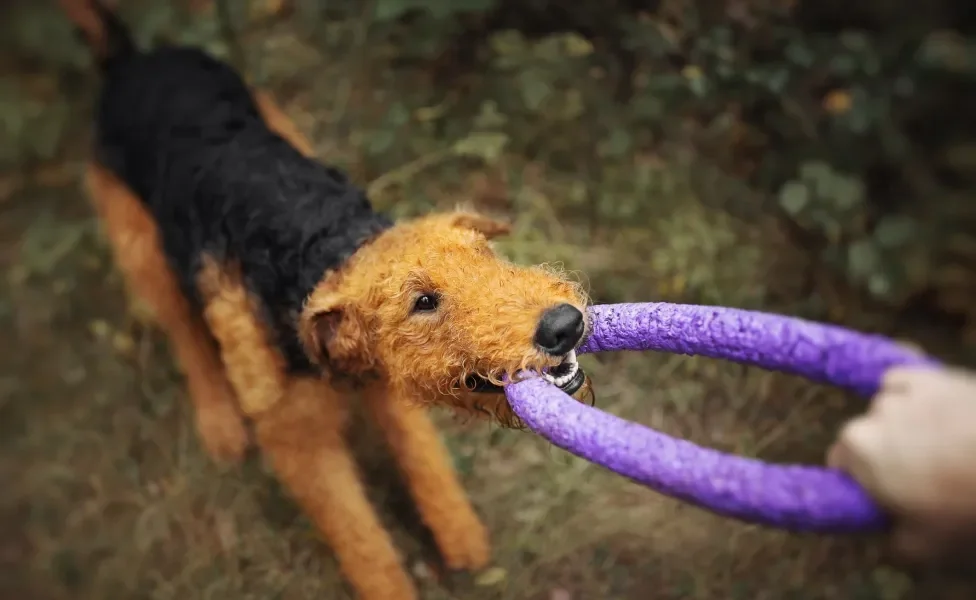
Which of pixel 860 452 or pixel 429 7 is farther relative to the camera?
pixel 429 7

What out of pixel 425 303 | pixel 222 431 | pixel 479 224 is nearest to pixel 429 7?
pixel 479 224

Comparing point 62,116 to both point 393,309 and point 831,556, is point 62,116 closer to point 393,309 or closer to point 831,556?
point 393,309

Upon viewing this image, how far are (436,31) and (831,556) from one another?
6.67ft

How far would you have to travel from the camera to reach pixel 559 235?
228 cm

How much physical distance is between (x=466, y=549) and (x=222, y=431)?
958mm

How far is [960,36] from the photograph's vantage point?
5.69 ft

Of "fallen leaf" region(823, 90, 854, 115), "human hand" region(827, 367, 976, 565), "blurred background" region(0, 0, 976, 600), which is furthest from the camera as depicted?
"fallen leaf" region(823, 90, 854, 115)

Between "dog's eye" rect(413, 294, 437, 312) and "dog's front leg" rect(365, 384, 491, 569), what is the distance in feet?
1.97

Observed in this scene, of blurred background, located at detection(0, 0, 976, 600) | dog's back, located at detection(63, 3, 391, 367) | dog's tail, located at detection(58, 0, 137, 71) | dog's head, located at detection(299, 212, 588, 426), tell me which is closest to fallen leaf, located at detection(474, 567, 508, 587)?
blurred background, located at detection(0, 0, 976, 600)

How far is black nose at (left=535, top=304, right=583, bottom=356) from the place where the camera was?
3.69 feet

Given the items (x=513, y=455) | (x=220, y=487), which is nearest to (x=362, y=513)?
(x=513, y=455)

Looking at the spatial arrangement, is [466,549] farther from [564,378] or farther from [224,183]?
[224,183]

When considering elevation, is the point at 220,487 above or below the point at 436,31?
below

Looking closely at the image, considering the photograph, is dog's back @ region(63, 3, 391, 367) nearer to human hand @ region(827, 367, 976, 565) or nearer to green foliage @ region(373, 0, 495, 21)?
green foliage @ region(373, 0, 495, 21)
